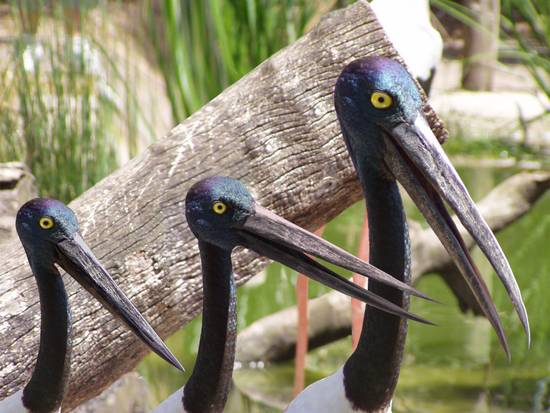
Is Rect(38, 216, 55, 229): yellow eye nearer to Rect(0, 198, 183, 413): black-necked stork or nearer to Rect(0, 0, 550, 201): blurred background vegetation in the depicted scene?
Rect(0, 198, 183, 413): black-necked stork

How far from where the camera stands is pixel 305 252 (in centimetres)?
268

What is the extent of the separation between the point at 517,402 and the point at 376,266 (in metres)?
2.67

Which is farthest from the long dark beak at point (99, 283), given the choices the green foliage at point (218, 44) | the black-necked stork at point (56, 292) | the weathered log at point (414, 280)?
the green foliage at point (218, 44)

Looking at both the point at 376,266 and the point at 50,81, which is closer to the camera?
the point at 376,266

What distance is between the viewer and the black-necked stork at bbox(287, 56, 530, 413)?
2.55m

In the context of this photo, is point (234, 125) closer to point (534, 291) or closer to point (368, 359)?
point (368, 359)

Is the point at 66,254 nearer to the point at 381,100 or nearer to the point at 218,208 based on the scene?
the point at 218,208

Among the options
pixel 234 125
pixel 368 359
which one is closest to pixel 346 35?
pixel 234 125

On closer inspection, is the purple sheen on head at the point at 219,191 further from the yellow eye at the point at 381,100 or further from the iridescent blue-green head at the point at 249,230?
the yellow eye at the point at 381,100

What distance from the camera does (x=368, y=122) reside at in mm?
2615

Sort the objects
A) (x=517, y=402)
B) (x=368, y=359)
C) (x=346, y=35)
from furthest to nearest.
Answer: (x=517, y=402)
(x=346, y=35)
(x=368, y=359)

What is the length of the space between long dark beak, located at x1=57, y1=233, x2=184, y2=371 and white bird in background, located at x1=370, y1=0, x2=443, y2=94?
2.33 metres

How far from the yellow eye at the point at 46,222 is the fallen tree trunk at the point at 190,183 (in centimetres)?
55

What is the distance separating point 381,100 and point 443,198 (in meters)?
0.25
